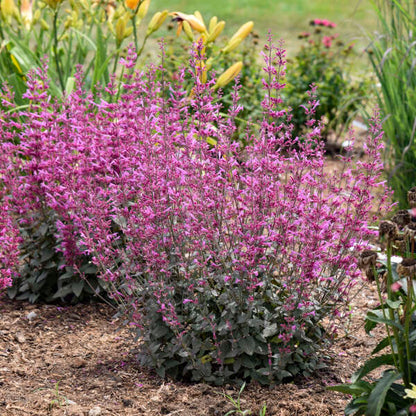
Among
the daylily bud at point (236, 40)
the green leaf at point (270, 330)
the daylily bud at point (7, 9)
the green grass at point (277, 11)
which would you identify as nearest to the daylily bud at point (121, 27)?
the daylily bud at point (236, 40)

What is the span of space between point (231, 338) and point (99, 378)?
26.9 inches

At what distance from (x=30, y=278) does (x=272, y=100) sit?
188 centimetres

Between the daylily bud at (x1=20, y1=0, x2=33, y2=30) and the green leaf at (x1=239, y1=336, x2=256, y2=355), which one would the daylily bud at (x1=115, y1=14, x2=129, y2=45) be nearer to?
the daylily bud at (x1=20, y1=0, x2=33, y2=30)

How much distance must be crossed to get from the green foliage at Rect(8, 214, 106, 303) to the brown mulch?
0.10 m

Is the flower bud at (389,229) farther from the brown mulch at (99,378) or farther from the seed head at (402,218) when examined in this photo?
the brown mulch at (99,378)

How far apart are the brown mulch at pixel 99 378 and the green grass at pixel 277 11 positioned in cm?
1209

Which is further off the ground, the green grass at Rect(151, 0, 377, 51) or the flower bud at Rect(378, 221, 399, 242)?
the green grass at Rect(151, 0, 377, 51)

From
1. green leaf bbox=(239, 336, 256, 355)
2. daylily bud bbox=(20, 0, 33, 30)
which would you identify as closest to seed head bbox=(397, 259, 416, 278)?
green leaf bbox=(239, 336, 256, 355)

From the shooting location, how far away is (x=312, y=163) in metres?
2.70

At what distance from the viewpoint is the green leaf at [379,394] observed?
212cm

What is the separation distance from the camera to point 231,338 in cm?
268

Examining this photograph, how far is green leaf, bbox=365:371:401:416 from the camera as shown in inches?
83.6

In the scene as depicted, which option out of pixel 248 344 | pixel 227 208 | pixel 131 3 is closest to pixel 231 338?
pixel 248 344

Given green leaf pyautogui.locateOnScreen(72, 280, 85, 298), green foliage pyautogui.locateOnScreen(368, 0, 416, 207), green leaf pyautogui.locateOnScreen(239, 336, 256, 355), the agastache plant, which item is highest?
green foliage pyautogui.locateOnScreen(368, 0, 416, 207)
